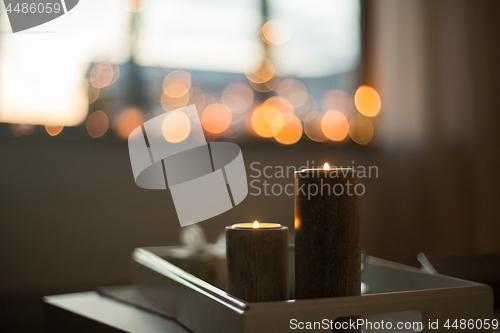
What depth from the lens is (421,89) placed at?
2457 millimetres

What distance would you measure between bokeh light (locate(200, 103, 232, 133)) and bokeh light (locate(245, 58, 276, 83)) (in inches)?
9.5

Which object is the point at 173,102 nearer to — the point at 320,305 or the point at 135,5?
the point at 135,5

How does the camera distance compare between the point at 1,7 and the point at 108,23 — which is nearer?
the point at 1,7

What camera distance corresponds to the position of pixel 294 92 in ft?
8.32

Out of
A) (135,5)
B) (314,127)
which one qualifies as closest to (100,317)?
(135,5)

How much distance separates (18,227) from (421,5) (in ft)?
7.98

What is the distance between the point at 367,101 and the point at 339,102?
189mm

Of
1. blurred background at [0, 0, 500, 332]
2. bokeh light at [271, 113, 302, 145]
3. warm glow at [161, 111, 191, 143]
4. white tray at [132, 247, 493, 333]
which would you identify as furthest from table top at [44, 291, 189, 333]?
bokeh light at [271, 113, 302, 145]

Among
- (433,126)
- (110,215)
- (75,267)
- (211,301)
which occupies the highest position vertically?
(433,126)

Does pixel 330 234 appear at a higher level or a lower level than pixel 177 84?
lower

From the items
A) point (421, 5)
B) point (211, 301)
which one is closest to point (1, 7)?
point (211, 301)

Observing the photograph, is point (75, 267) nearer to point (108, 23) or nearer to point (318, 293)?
point (108, 23)

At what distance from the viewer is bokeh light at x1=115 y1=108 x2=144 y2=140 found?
82.2 inches

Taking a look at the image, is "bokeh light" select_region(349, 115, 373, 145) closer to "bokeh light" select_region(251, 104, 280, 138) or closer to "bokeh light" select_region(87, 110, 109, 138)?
"bokeh light" select_region(251, 104, 280, 138)
